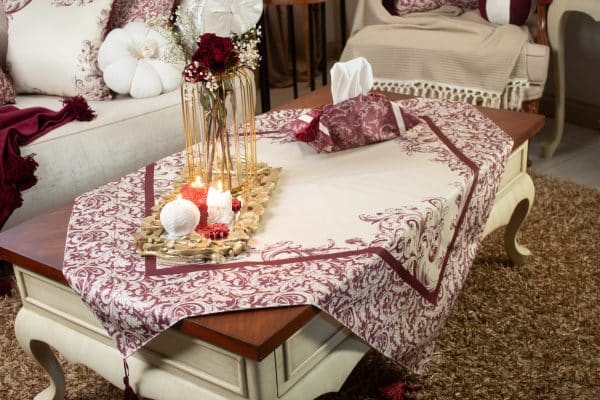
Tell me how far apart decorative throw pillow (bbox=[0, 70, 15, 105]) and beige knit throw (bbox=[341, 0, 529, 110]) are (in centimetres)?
123

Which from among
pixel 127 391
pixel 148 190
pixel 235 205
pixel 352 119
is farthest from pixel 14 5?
pixel 127 391

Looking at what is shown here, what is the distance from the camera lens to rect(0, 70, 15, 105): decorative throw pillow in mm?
2357

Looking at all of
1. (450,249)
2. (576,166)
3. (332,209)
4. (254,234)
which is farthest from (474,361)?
(576,166)

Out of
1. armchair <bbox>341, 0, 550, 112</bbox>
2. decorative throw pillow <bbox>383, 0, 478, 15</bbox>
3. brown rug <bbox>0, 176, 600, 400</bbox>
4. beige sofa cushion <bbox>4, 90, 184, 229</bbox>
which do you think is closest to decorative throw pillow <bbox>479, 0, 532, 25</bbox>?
armchair <bbox>341, 0, 550, 112</bbox>

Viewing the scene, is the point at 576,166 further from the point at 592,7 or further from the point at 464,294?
the point at 464,294

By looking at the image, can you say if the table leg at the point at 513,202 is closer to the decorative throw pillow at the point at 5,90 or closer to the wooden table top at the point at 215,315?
the wooden table top at the point at 215,315

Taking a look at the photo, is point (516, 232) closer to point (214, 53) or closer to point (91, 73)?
point (214, 53)

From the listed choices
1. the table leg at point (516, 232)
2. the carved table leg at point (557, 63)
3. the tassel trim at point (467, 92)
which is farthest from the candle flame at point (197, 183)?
the carved table leg at point (557, 63)

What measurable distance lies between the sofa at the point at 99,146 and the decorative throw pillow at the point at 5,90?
4 cm

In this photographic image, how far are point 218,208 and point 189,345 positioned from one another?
29cm

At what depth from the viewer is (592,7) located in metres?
2.52

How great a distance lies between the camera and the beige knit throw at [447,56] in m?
2.59

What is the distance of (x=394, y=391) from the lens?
152 centimetres

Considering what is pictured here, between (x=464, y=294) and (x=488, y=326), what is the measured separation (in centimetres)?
15
